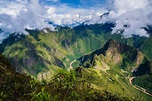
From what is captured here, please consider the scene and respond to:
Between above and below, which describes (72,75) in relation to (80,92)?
above

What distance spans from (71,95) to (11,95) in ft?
71.2

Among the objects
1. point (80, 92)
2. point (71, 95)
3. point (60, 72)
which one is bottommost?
point (80, 92)

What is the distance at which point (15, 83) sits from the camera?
108m

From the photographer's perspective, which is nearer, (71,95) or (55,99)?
(55,99)

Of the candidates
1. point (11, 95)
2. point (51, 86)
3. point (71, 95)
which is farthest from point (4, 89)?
point (71, 95)

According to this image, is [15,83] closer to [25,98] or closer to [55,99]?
[25,98]

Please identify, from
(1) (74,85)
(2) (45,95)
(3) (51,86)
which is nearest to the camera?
(2) (45,95)

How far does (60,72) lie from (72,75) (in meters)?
6.76

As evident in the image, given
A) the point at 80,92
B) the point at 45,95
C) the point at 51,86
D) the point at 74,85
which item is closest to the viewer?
the point at 45,95

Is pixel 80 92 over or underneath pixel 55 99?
underneath

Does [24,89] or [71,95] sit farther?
[24,89]

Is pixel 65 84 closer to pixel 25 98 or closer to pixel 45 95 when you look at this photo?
pixel 25 98

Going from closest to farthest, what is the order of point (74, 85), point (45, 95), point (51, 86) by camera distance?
point (45, 95)
point (51, 86)
point (74, 85)

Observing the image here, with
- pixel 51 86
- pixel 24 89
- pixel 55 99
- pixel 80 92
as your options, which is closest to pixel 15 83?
pixel 24 89
